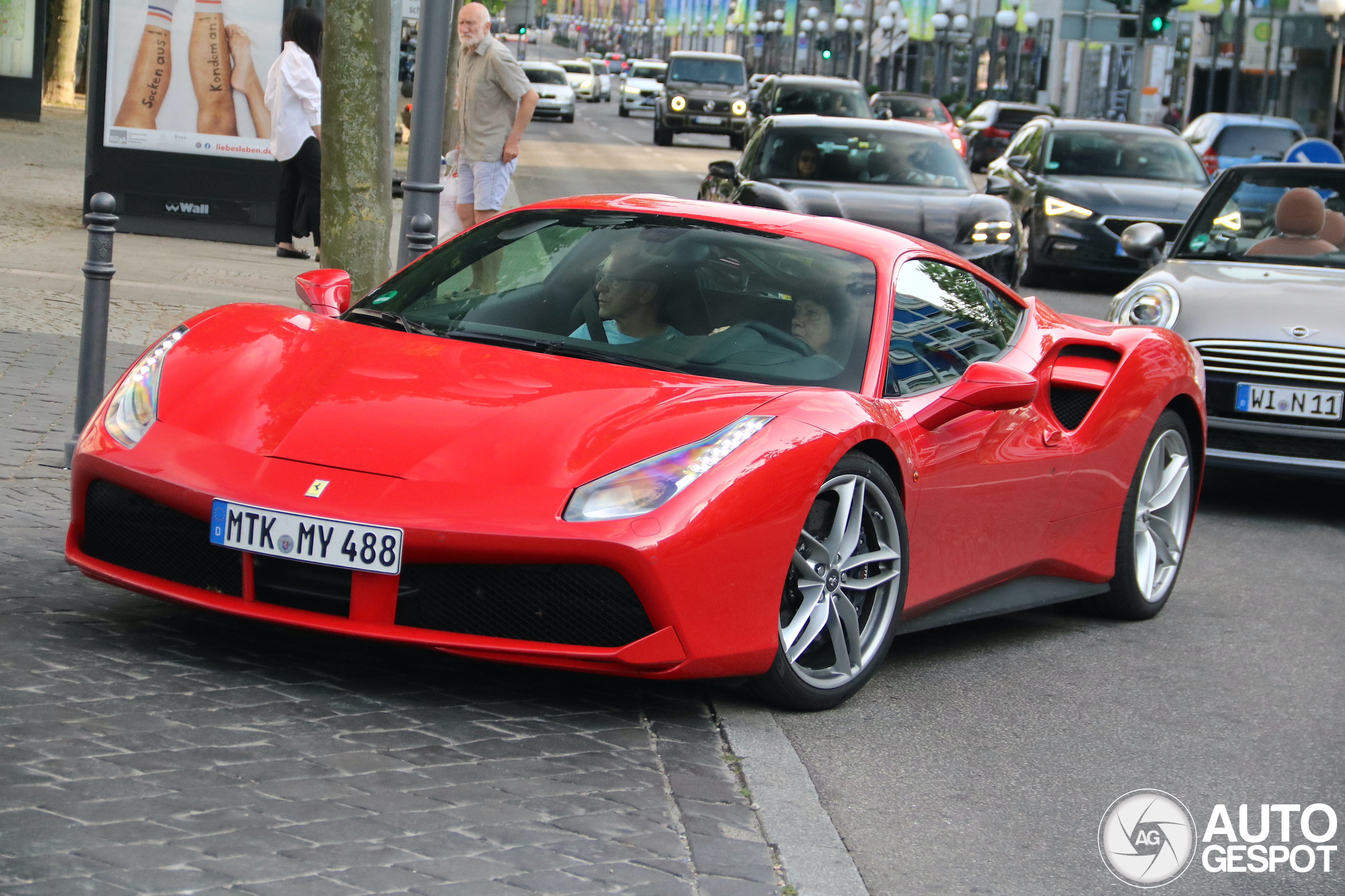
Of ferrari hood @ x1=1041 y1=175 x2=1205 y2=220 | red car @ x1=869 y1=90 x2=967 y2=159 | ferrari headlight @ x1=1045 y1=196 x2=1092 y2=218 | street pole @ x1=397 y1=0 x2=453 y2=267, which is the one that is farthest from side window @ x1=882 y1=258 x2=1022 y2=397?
red car @ x1=869 y1=90 x2=967 y2=159

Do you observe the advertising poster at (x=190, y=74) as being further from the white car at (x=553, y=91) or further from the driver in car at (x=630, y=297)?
the white car at (x=553, y=91)

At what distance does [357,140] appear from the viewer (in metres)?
8.56

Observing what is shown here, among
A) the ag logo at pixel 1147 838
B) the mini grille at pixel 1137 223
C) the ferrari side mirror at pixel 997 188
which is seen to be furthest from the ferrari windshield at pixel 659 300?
the mini grille at pixel 1137 223

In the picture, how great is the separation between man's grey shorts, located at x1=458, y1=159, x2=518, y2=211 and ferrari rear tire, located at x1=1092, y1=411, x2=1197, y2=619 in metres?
6.71

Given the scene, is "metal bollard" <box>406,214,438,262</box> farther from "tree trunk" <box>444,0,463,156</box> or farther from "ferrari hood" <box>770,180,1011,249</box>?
"tree trunk" <box>444,0,463,156</box>

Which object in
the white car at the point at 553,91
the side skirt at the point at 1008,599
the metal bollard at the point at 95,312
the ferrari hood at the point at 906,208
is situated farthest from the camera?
the white car at the point at 553,91

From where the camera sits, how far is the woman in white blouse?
12.7 metres

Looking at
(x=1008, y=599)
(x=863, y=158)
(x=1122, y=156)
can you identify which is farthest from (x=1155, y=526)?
(x=1122, y=156)

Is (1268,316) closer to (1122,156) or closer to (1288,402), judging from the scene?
(1288,402)

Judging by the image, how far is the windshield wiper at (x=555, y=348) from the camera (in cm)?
474

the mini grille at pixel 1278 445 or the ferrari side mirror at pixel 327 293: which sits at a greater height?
the ferrari side mirror at pixel 327 293

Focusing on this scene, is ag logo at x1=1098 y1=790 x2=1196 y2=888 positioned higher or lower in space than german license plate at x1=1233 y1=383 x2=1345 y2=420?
lower

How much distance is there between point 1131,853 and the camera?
12.7 feet

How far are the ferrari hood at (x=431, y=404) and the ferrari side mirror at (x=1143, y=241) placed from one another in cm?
509
